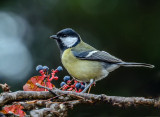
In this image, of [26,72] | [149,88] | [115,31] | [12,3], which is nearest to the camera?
[149,88]

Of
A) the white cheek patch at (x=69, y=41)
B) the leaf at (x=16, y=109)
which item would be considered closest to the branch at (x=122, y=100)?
the leaf at (x=16, y=109)

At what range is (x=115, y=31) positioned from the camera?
2514 millimetres

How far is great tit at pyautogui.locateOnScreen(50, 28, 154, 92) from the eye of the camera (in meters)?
1.80

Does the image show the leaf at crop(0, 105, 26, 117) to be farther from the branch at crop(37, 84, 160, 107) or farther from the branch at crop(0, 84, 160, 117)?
the branch at crop(37, 84, 160, 107)

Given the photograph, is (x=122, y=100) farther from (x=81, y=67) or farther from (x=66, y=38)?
(x=66, y=38)

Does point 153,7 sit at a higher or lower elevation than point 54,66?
higher

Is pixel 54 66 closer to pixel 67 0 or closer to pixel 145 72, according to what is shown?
pixel 67 0

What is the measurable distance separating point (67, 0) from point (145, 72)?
96 cm

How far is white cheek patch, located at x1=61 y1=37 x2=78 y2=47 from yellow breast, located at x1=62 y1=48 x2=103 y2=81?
0.08 meters

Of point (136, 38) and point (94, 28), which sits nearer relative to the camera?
point (136, 38)

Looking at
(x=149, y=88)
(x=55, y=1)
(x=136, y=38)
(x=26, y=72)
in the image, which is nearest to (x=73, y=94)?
(x=149, y=88)

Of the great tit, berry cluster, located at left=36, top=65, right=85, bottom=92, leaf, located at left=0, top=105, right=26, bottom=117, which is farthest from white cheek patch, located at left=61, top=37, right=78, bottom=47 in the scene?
leaf, located at left=0, top=105, right=26, bottom=117

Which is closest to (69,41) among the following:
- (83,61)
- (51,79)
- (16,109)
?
(83,61)

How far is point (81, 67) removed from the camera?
1841mm
